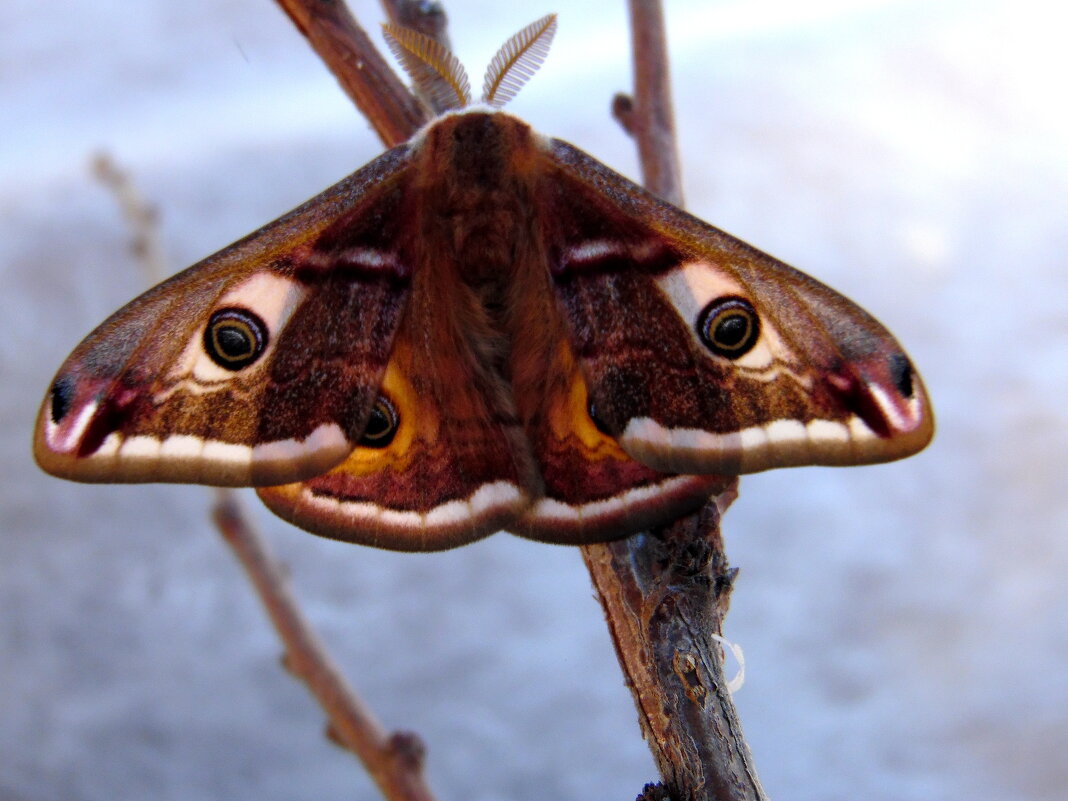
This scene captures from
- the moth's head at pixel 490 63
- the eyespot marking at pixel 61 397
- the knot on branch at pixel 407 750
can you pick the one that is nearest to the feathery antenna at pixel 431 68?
the moth's head at pixel 490 63

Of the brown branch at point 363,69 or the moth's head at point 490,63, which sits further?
the brown branch at point 363,69

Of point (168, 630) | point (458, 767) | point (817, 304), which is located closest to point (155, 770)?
point (168, 630)

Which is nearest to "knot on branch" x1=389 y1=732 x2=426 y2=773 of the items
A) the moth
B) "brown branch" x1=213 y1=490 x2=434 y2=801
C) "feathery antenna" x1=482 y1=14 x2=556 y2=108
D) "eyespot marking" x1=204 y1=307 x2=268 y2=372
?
"brown branch" x1=213 y1=490 x2=434 y2=801

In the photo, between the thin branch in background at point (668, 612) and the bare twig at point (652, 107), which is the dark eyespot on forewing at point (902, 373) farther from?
the bare twig at point (652, 107)

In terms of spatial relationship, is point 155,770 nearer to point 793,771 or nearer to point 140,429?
point 793,771

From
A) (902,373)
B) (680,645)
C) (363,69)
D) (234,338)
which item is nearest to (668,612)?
(680,645)

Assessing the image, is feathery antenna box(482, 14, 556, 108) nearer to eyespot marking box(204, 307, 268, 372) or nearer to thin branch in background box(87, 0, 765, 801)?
thin branch in background box(87, 0, 765, 801)
